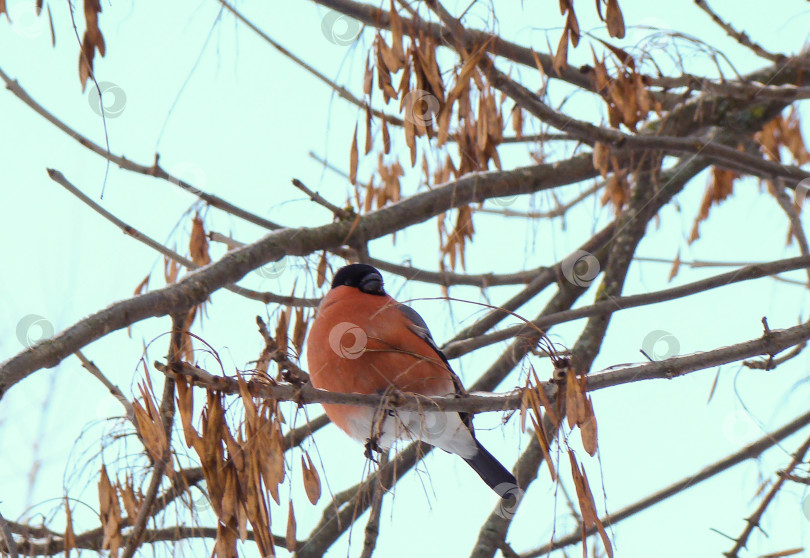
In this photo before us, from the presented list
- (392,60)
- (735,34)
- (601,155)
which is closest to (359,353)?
(392,60)

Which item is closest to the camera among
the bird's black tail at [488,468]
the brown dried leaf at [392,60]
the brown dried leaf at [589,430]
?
the brown dried leaf at [589,430]

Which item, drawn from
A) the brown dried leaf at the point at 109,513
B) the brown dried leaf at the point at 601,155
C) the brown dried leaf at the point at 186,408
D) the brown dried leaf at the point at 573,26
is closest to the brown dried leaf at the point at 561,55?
the brown dried leaf at the point at 573,26

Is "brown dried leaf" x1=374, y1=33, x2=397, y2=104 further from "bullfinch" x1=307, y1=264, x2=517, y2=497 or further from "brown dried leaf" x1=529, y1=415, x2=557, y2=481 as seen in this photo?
"brown dried leaf" x1=529, y1=415, x2=557, y2=481

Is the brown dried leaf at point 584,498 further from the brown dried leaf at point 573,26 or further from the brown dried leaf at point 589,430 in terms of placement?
the brown dried leaf at point 573,26

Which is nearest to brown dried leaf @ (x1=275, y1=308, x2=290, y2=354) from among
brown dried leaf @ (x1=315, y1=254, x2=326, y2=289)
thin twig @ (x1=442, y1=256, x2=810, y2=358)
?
brown dried leaf @ (x1=315, y1=254, x2=326, y2=289)

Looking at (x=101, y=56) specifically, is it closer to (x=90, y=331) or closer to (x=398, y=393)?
(x=90, y=331)

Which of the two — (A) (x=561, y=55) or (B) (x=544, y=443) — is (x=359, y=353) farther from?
(B) (x=544, y=443)

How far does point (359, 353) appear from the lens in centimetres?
258

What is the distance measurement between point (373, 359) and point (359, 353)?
0.20m

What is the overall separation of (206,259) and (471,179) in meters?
0.97

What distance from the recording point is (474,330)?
129 inches

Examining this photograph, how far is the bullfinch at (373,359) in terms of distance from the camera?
2746mm

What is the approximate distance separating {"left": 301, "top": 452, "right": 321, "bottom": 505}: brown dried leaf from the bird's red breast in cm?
80

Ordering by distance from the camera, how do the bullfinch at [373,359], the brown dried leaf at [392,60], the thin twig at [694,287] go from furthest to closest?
the bullfinch at [373,359], the thin twig at [694,287], the brown dried leaf at [392,60]
